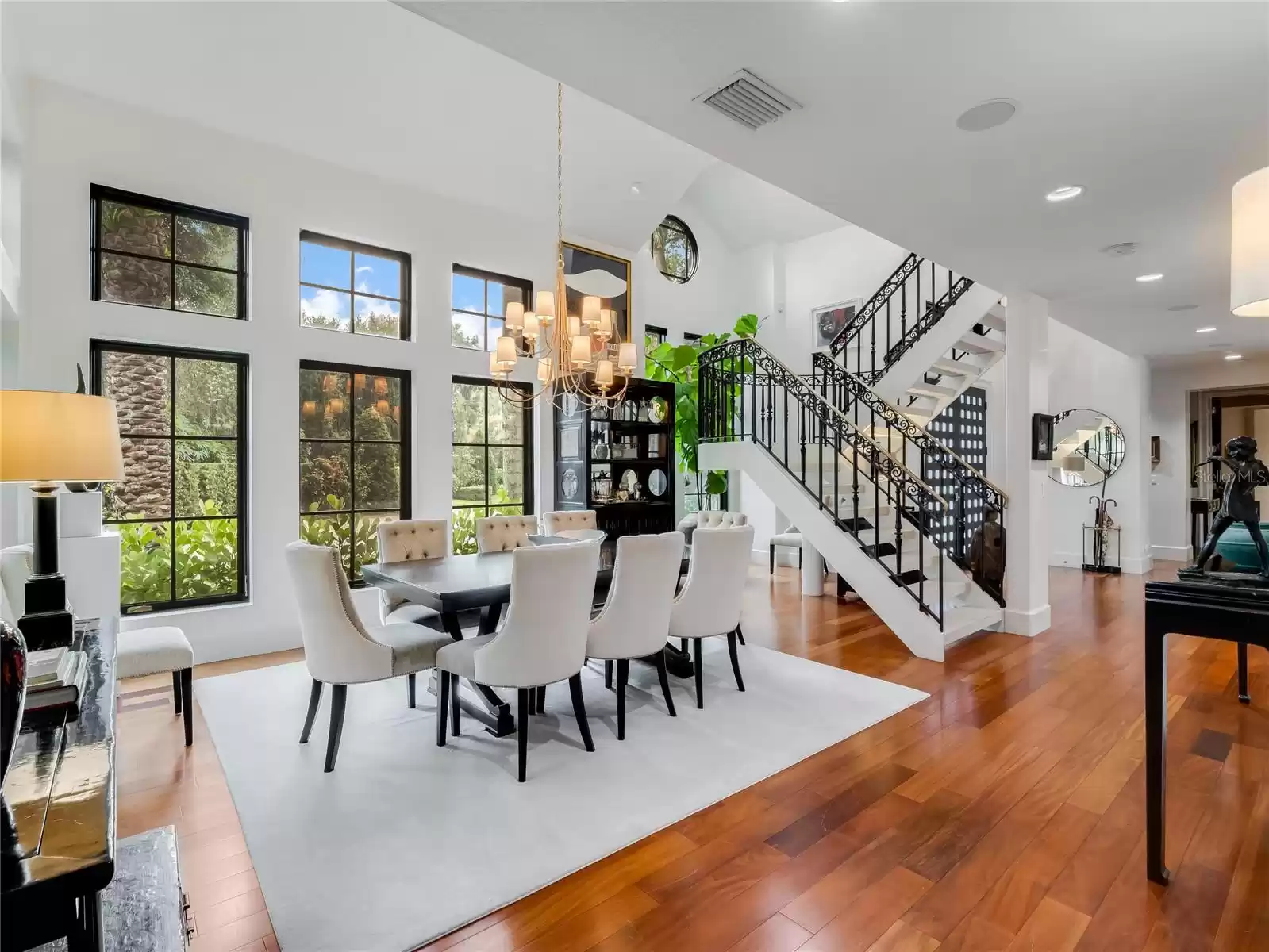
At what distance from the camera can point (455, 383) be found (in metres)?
5.90

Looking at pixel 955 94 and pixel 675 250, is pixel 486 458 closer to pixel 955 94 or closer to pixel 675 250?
pixel 675 250

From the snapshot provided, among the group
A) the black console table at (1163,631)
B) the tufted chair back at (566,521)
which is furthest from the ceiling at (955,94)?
the tufted chair back at (566,521)

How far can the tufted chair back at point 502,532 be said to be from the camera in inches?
191

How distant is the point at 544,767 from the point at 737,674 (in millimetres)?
1406

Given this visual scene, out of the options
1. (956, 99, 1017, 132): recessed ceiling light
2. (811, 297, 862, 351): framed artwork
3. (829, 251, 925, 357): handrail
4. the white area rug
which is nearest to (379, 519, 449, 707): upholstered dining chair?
the white area rug

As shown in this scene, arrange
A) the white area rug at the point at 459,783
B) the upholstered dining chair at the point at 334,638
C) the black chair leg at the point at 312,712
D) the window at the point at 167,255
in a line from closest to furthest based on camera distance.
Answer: the white area rug at the point at 459,783 → the upholstered dining chair at the point at 334,638 → the black chair leg at the point at 312,712 → the window at the point at 167,255

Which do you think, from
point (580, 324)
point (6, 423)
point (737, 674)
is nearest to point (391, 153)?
point (580, 324)

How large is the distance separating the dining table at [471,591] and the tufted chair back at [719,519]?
975mm

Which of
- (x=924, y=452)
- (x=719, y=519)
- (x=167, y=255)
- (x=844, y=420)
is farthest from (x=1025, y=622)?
(x=167, y=255)

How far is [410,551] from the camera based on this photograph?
4.51 metres

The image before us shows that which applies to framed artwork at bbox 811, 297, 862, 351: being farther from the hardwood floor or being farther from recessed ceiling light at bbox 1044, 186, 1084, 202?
the hardwood floor

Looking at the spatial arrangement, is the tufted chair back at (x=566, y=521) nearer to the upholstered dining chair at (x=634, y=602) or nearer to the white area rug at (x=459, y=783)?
the white area rug at (x=459, y=783)

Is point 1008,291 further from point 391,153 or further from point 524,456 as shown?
point 391,153

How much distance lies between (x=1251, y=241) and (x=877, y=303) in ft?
20.6
